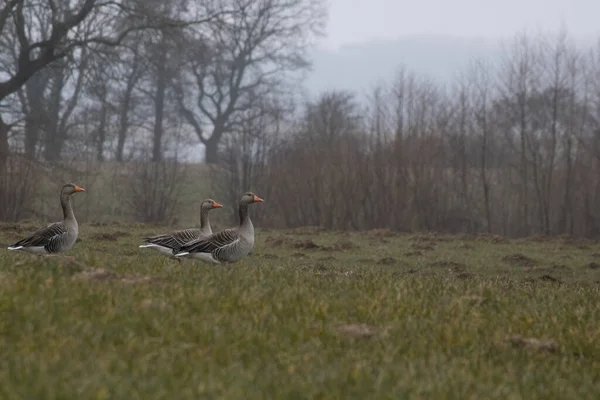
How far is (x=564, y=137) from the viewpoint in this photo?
42.5 meters

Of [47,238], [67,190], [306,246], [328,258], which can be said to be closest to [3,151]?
[306,246]

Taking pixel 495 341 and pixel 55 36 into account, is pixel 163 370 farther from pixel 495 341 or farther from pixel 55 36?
pixel 55 36

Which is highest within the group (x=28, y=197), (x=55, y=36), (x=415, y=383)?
(x=55, y=36)

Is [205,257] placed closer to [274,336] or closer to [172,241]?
[172,241]

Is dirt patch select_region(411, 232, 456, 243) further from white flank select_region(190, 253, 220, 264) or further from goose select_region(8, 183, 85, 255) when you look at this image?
goose select_region(8, 183, 85, 255)

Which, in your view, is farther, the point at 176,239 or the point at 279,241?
the point at 279,241

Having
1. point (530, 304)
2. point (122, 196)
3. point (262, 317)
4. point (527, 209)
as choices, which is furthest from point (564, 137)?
point (262, 317)

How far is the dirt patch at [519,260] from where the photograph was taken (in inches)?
949

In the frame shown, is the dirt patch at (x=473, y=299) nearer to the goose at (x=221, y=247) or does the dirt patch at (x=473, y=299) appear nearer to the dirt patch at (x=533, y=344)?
the dirt patch at (x=533, y=344)

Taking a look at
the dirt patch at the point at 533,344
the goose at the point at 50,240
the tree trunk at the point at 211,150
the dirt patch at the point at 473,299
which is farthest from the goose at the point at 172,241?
the tree trunk at the point at 211,150

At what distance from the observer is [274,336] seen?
23.8 feet

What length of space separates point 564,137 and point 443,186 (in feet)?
20.2

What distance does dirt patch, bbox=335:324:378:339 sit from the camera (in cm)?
763

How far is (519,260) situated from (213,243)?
1260 centimetres
